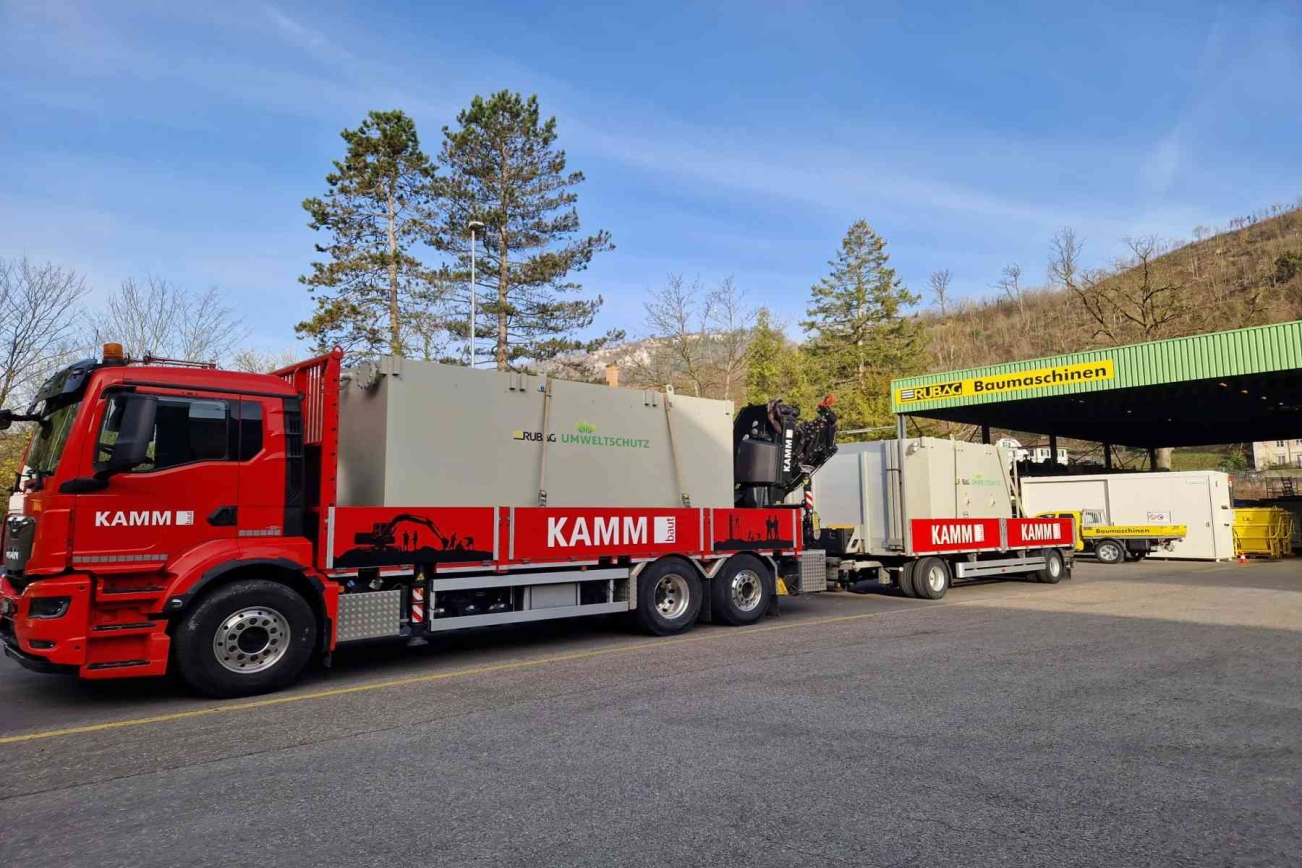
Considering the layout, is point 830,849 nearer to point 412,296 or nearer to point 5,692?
point 5,692

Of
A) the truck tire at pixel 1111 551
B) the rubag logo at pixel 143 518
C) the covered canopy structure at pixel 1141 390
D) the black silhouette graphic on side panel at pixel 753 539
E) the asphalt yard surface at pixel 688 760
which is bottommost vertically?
the asphalt yard surface at pixel 688 760

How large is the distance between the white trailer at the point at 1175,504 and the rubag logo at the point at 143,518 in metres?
23.2

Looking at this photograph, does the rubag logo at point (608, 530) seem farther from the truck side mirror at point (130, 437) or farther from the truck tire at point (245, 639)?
the truck side mirror at point (130, 437)

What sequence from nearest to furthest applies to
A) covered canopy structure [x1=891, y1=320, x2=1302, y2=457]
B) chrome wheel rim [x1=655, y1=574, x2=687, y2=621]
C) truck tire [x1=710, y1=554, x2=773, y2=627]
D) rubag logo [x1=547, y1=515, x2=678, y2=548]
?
rubag logo [x1=547, y1=515, x2=678, y2=548] → chrome wheel rim [x1=655, y1=574, x2=687, y2=621] → truck tire [x1=710, y1=554, x2=773, y2=627] → covered canopy structure [x1=891, y1=320, x2=1302, y2=457]

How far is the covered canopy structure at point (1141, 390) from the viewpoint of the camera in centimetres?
Answer: 2139

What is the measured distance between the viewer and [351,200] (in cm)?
3162

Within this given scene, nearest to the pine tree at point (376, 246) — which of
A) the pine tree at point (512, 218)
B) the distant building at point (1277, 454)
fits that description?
the pine tree at point (512, 218)

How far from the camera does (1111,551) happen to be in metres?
26.4

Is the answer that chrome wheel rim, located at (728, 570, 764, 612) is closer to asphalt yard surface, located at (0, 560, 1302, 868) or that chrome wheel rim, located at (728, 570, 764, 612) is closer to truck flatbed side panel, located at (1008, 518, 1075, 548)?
asphalt yard surface, located at (0, 560, 1302, 868)

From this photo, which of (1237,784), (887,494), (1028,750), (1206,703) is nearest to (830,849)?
(1028,750)

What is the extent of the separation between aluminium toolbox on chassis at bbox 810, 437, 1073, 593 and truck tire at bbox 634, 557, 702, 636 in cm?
427

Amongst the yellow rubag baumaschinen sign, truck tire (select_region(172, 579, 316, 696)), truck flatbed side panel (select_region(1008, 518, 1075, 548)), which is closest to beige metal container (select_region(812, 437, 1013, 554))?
truck flatbed side panel (select_region(1008, 518, 1075, 548))

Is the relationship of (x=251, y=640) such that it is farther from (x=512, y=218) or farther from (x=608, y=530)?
(x=512, y=218)

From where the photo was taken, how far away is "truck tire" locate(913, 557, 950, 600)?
15.2 metres
